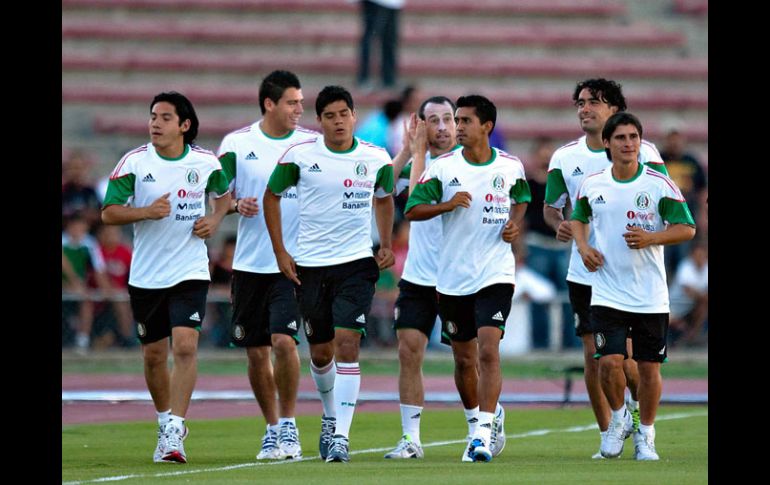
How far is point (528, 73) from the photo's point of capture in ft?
93.7

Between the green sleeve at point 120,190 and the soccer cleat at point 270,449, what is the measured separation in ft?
6.26

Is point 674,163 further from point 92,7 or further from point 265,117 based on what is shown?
point 92,7

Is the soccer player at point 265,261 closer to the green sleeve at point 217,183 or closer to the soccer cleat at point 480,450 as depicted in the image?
the green sleeve at point 217,183

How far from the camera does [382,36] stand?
Answer: 26.2 m

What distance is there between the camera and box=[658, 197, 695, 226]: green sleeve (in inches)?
433

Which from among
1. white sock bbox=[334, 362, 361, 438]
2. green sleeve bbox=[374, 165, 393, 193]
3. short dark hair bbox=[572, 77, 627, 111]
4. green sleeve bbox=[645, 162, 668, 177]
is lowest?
white sock bbox=[334, 362, 361, 438]

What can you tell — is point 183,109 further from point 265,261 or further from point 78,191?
point 78,191

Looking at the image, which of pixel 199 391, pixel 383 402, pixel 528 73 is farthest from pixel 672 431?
pixel 528 73

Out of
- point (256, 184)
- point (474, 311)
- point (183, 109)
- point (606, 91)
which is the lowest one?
point (474, 311)

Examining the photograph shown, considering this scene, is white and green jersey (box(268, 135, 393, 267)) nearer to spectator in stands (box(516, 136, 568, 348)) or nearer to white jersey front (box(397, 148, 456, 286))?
white jersey front (box(397, 148, 456, 286))

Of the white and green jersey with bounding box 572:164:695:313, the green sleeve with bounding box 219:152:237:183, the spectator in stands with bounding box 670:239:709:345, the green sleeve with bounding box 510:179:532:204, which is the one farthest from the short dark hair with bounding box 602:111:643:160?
the spectator in stands with bounding box 670:239:709:345

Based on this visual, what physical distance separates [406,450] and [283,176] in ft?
6.68

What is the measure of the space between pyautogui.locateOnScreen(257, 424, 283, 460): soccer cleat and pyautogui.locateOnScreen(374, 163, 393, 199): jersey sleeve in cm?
181

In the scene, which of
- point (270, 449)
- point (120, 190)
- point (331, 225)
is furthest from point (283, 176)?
point (270, 449)
